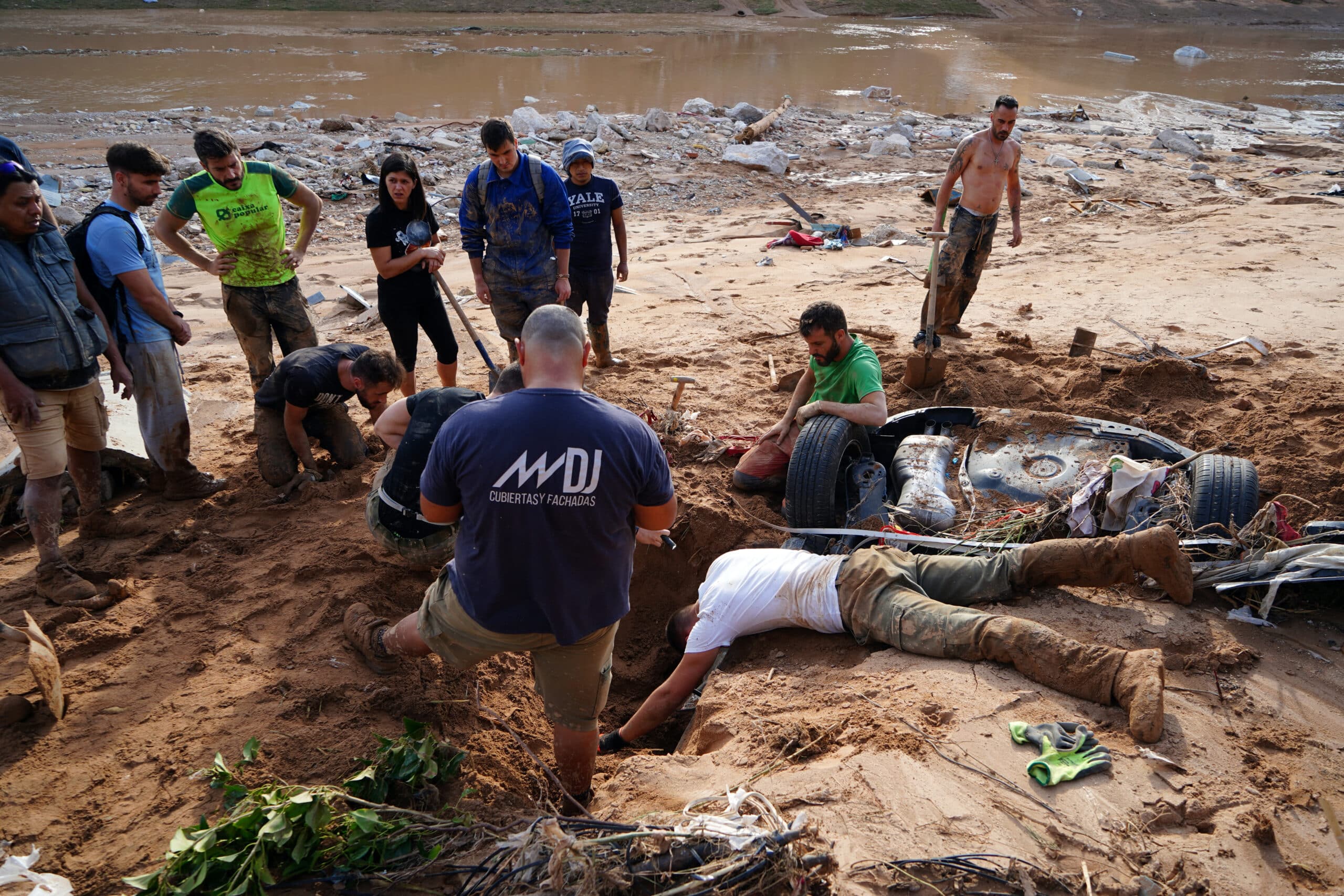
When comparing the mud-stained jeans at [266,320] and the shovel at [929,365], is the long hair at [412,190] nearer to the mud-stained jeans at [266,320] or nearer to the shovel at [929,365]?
the mud-stained jeans at [266,320]

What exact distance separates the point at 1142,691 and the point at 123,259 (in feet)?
17.4

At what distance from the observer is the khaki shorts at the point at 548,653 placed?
2936mm

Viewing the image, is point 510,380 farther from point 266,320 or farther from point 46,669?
point 266,320

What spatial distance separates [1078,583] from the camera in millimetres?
3846

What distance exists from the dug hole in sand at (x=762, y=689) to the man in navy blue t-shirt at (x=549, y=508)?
693mm

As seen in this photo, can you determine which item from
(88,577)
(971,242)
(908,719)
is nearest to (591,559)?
(908,719)

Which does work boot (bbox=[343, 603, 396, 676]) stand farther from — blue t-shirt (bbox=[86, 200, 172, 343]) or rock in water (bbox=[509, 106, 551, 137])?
rock in water (bbox=[509, 106, 551, 137])

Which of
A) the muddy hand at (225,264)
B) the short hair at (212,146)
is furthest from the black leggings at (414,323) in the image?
the short hair at (212,146)

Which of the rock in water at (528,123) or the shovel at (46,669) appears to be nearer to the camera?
the shovel at (46,669)

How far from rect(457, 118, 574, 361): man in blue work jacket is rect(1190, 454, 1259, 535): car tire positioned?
408cm

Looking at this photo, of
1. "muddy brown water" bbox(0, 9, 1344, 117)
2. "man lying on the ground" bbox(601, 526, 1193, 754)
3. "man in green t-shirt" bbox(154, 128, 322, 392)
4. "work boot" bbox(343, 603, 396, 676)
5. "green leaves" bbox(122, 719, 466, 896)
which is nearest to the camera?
"green leaves" bbox(122, 719, 466, 896)

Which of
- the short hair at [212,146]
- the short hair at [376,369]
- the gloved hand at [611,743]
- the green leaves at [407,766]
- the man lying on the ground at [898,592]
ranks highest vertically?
the short hair at [212,146]

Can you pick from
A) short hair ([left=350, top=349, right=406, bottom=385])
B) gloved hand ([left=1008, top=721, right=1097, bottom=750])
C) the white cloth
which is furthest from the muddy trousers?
gloved hand ([left=1008, top=721, right=1097, bottom=750])

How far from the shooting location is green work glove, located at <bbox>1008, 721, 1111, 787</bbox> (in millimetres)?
2797
